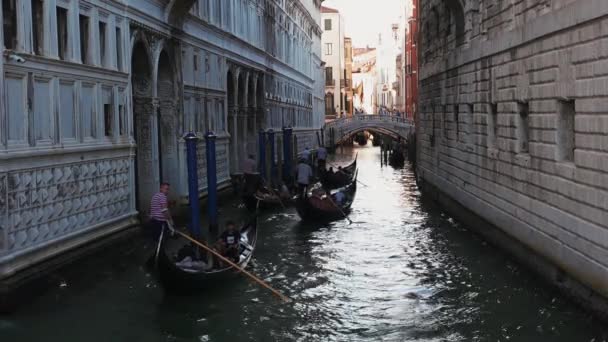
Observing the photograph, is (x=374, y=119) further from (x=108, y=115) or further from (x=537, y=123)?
(x=537, y=123)

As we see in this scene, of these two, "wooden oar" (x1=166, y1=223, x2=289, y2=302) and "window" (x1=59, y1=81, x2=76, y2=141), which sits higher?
"window" (x1=59, y1=81, x2=76, y2=141)

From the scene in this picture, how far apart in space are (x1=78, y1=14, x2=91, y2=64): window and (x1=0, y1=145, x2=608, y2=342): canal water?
2258 mm

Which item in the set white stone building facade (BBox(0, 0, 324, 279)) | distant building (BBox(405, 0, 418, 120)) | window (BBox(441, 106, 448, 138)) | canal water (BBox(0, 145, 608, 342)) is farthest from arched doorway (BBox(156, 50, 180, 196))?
distant building (BBox(405, 0, 418, 120))

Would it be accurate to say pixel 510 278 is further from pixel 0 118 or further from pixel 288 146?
pixel 288 146

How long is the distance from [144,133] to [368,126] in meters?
28.2

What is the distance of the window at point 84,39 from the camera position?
923 centimetres

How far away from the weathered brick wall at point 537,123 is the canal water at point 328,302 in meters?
0.49

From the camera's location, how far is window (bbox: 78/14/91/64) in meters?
9.23

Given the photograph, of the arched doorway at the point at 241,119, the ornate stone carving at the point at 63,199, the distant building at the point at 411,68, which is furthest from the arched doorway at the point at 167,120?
the distant building at the point at 411,68

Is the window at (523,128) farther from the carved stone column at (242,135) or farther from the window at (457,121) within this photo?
the carved stone column at (242,135)

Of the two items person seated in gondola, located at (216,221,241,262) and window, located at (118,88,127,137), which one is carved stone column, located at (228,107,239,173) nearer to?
window, located at (118,88,127,137)

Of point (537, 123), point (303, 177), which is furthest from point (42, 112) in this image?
point (303, 177)

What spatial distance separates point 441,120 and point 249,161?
3744 millimetres

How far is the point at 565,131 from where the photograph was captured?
754 cm
